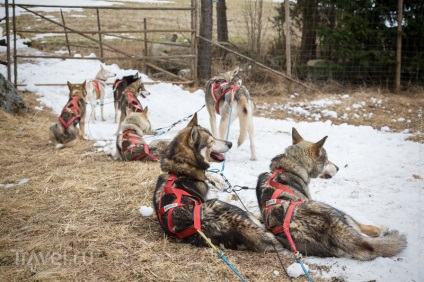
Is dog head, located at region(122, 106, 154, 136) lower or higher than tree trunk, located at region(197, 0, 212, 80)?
lower

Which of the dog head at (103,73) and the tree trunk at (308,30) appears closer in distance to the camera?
the dog head at (103,73)

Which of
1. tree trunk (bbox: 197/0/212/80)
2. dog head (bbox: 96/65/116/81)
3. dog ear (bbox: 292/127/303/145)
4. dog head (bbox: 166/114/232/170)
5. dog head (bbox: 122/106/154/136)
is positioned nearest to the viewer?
dog head (bbox: 166/114/232/170)

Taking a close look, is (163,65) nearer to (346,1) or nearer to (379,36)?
(346,1)

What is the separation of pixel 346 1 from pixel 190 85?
573 cm

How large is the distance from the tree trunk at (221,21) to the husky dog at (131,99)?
5.83m

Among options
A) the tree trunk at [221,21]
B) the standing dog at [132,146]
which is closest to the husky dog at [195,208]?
the standing dog at [132,146]

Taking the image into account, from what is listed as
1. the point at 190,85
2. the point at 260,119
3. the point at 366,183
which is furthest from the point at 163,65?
the point at 366,183

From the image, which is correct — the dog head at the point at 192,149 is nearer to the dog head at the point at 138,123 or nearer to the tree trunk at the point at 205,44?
the dog head at the point at 138,123

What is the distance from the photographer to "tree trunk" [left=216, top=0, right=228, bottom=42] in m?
13.4

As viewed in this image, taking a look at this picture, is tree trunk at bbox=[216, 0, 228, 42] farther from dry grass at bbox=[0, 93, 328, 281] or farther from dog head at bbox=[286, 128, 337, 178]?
dog head at bbox=[286, 128, 337, 178]

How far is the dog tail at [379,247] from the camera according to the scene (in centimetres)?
274

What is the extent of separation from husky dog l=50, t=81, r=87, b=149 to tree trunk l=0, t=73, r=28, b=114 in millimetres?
1846

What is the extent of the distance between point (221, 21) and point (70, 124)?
8.69 meters

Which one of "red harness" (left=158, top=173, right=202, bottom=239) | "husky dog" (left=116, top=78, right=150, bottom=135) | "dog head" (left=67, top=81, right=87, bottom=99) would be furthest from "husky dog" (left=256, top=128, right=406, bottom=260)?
"dog head" (left=67, top=81, right=87, bottom=99)
